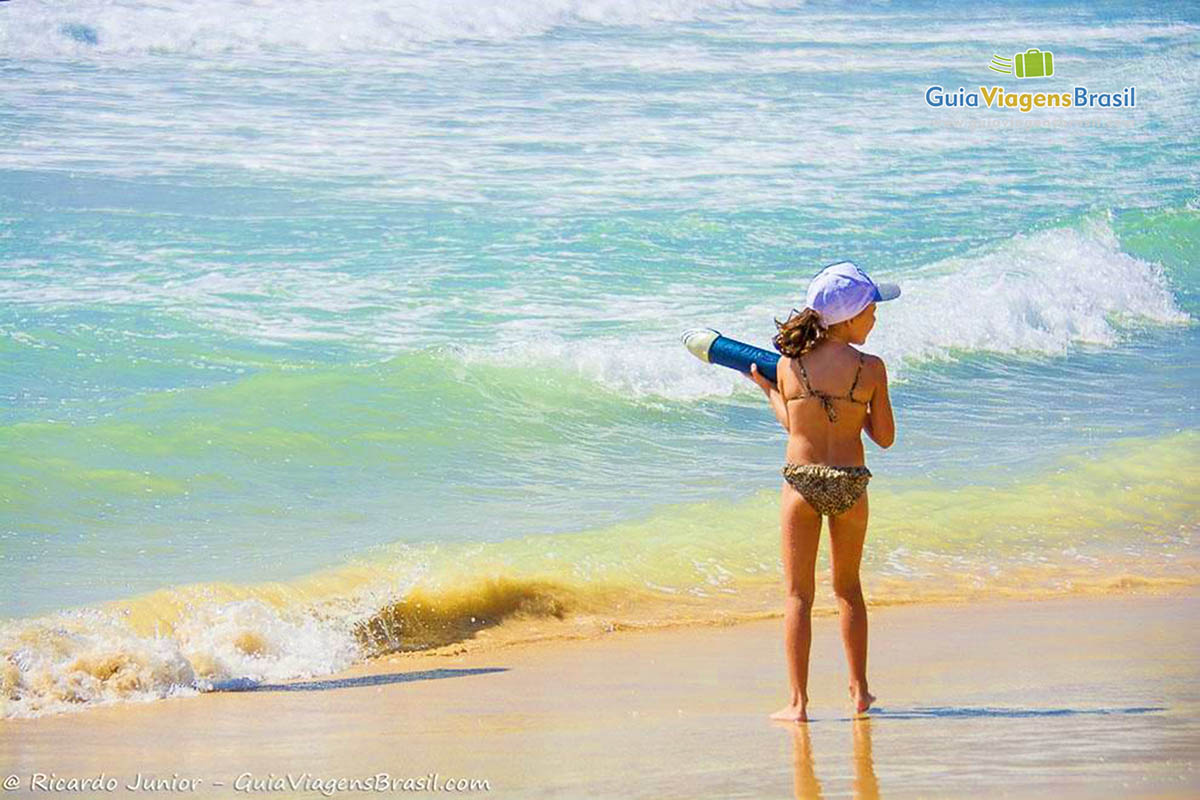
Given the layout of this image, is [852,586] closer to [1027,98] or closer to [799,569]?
[799,569]

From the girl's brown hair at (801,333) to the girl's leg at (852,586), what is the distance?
0.47 meters

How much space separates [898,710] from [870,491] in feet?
12.4

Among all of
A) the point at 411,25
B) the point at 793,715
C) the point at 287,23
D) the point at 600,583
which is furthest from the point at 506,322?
the point at 411,25

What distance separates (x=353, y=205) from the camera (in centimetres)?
1805

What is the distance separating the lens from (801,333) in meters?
4.95

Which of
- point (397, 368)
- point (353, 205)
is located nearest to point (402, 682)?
point (397, 368)

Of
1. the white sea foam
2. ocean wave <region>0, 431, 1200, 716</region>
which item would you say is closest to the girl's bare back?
ocean wave <region>0, 431, 1200, 716</region>

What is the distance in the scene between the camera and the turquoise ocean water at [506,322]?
7.50m

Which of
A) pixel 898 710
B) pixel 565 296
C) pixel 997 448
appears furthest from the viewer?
pixel 565 296

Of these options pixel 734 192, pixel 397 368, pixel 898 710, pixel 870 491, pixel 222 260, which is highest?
pixel 734 192

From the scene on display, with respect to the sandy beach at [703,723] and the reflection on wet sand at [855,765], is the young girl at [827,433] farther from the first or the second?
the sandy beach at [703,723]

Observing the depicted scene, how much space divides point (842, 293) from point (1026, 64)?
27.8 meters

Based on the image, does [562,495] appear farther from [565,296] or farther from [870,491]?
[565,296]

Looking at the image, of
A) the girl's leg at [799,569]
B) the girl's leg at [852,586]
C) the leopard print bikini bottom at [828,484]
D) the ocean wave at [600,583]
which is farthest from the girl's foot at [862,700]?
the ocean wave at [600,583]
